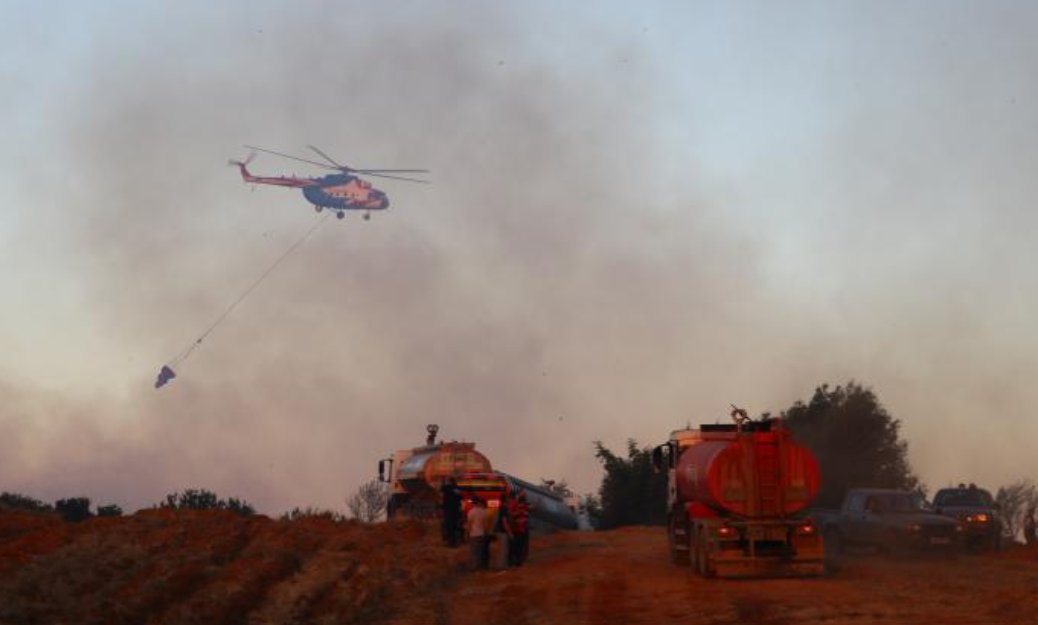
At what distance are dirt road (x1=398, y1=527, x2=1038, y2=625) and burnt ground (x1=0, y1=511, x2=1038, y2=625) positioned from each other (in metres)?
0.04

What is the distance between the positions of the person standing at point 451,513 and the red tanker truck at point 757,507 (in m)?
8.89

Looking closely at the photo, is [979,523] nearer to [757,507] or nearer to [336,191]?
[757,507]

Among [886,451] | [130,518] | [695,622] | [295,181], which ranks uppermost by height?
[295,181]

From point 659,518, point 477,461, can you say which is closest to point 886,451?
point 659,518

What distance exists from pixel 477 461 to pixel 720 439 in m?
21.0

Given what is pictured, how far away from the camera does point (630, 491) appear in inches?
2719

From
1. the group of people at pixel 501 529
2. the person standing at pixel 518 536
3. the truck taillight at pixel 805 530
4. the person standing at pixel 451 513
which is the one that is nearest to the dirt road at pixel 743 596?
the person standing at pixel 518 536

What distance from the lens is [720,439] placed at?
85.8 feet

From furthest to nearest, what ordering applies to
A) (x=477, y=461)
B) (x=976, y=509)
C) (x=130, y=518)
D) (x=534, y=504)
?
(x=534, y=504) → (x=477, y=461) → (x=130, y=518) → (x=976, y=509)

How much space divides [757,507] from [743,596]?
352 cm

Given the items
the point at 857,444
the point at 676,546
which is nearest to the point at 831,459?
the point at 857,444

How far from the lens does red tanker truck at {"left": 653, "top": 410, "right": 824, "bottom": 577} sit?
2422 centimetres

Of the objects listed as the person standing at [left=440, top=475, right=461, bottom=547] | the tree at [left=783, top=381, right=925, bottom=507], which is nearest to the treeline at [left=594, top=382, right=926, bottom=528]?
→ the tree at [left=783, top=381, right=925, bottom=507]

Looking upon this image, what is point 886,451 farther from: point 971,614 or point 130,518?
point 971,614
